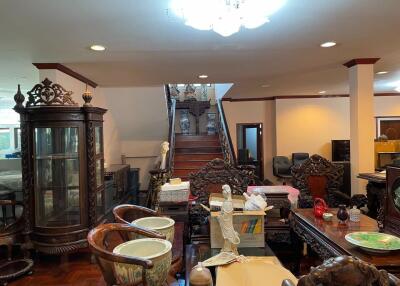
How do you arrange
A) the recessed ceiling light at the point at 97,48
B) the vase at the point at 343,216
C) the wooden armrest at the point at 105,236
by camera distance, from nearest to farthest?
the wooden armrest at the point at 105,236
the vase at the point at 343,216
the recessed ceiling light at the point at 97,48

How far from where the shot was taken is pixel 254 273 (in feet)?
4.86

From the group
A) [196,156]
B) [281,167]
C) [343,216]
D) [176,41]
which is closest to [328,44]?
[176,41]

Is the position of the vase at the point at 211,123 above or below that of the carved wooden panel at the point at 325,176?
above

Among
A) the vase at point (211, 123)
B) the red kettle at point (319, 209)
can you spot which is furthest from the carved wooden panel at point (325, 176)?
the vase at point (211, 123)

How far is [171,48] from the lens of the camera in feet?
10.9

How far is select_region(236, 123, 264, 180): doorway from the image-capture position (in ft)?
27.4

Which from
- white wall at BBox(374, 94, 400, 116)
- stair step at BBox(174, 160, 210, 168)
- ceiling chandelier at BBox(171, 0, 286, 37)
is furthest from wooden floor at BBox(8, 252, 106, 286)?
white wall at BBox(374, 94, 400, 116)

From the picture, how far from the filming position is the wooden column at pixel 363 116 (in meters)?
3.99

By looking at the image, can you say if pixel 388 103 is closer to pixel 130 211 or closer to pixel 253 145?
pixel 253 145

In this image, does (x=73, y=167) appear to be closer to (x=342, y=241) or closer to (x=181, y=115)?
(x=342, y=241)

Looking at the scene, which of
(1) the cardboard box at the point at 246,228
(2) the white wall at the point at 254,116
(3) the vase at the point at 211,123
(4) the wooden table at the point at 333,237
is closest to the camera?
(4) the wooden table at the point at 333,237

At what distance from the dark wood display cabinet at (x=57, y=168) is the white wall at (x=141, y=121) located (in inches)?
105

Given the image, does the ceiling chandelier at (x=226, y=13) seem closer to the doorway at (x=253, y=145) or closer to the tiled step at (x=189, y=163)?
the tiled step at (x=189, y=163)

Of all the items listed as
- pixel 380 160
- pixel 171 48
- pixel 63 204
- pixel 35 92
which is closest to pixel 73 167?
pixel 63 204
